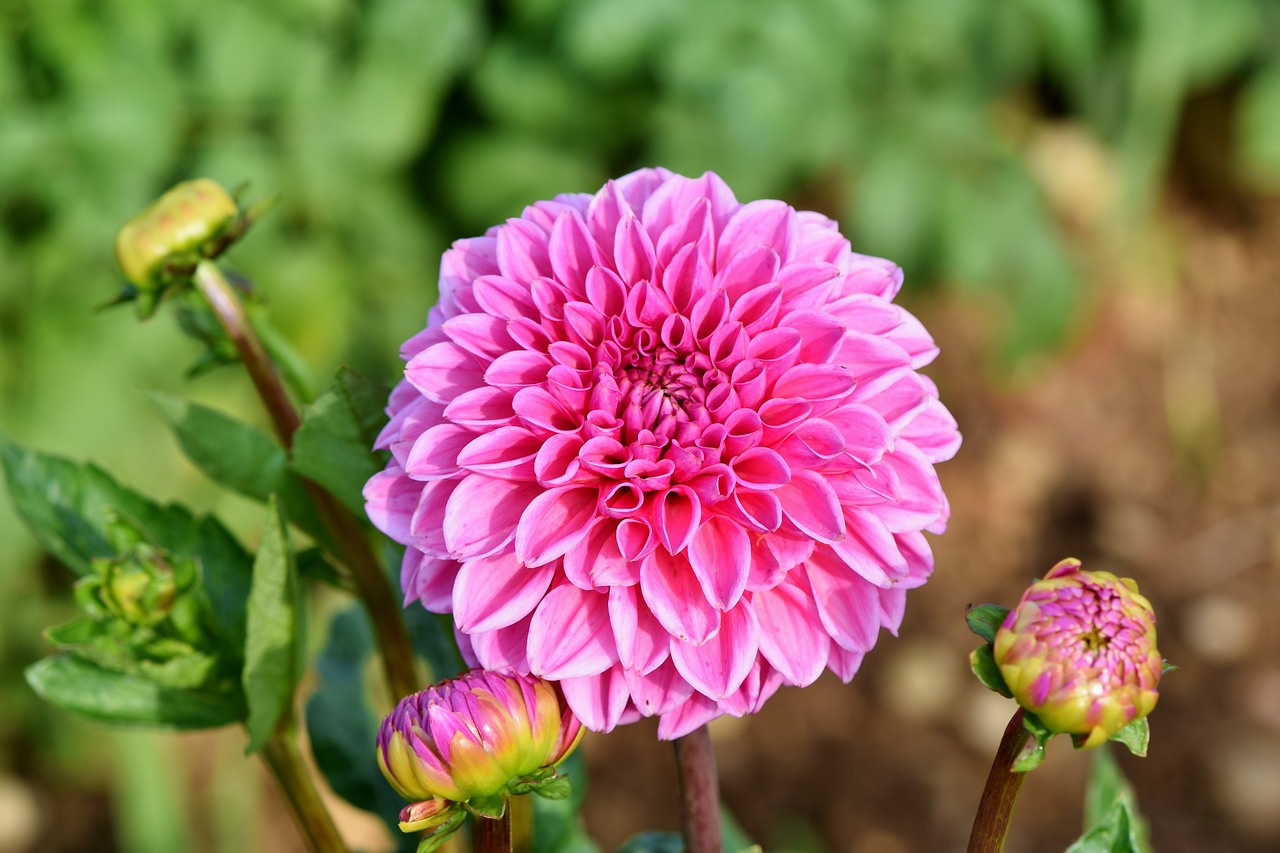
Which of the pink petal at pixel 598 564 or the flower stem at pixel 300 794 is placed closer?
the pink petal at pixel 598 564

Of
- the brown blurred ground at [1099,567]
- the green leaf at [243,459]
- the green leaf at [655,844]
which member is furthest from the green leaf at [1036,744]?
the brown blurred ground at [1099,567]

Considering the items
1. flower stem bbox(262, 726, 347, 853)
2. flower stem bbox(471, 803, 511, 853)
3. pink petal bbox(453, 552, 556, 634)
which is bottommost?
flower stem bbox(262, 726, 347, 853)

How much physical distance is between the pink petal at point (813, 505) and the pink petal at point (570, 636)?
8 cm

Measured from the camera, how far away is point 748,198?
5.08 ft

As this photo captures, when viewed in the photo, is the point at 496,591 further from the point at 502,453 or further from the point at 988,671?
the point at 988,671

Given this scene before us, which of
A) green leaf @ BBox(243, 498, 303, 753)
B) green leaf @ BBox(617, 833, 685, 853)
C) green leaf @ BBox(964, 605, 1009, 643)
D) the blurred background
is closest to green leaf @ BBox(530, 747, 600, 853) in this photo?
green leaf @ BBox(617, 833, 685, 853)

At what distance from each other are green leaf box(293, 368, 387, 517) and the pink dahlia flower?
42 millimetres

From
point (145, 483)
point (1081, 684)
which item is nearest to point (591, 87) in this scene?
point (145, 483)

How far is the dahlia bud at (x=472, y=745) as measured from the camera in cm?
44

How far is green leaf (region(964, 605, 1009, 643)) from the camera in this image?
1.52 ft

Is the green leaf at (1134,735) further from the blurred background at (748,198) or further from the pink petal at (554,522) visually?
the blurred background at (748,198)

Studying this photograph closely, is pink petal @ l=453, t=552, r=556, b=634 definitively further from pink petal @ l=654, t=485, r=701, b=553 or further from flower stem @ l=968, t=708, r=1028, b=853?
flower stem @ l=968, t=708, r=1028, b=853

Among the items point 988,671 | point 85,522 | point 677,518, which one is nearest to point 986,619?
point 988,671

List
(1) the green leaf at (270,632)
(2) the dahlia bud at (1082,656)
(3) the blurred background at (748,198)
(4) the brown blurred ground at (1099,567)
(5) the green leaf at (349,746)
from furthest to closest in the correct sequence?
1. (4) the brown blurred ground at (1099,567)
2. (3) the blurred background at (748,198)
3. (5) the green leaf at (349,746)
4. (1) the green leaf at (270,632)
5. (2) the dahlia bud at (1082,656)
